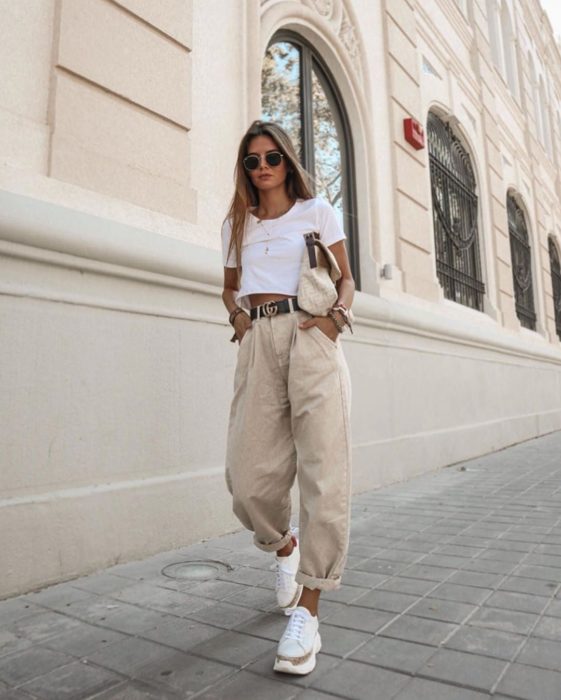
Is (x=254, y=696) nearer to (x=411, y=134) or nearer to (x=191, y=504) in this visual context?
(x=191, y=504)

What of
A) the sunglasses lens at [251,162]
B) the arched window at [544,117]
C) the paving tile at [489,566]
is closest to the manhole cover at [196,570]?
the paving tile at [489,566]

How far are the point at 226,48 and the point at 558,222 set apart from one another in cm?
1384

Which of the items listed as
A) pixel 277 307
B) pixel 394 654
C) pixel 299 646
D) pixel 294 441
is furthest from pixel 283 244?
pixel 394 654

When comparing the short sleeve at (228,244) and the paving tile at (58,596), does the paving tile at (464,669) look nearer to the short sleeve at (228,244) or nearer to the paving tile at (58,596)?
the paving tile at (58,596)

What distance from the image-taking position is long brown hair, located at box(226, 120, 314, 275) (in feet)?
6.94

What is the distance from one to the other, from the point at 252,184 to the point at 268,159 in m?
0.17

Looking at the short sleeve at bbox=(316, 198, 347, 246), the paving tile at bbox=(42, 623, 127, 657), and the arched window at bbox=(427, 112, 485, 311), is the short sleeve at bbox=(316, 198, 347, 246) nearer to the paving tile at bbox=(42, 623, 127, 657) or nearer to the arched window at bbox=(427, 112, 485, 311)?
the paving tile at bbox=(42, 623, 127, 657)

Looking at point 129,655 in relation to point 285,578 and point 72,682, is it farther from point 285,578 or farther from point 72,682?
point 285,578

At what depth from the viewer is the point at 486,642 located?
6.28 ft

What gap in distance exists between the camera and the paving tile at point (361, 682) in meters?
1.60

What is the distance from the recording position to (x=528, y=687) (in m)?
1.61

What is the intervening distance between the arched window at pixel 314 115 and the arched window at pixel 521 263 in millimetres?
6029

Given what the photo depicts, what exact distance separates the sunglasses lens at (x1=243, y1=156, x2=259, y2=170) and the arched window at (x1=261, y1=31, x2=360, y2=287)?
3.02m

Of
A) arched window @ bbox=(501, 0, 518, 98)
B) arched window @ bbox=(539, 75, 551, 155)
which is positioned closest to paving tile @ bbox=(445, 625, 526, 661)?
arched window @ bbox=(501, 0, 518, 98)
